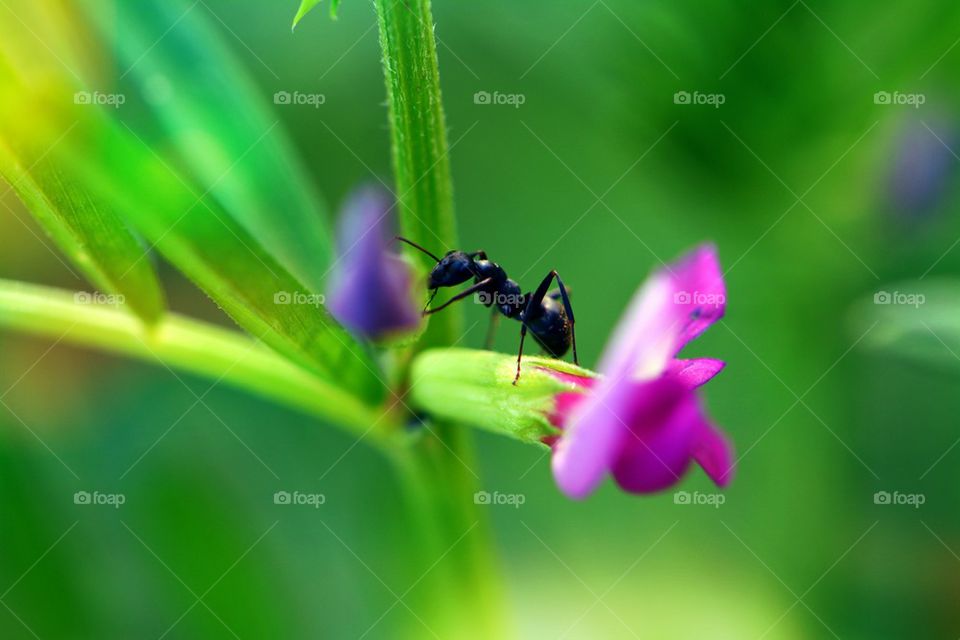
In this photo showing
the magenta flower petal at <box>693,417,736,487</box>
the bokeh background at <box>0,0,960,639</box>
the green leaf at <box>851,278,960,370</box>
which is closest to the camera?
the magenta flower petal at <box>693,417,736,487</box>

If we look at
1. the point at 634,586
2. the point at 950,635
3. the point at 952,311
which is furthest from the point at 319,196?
the point at 950,635

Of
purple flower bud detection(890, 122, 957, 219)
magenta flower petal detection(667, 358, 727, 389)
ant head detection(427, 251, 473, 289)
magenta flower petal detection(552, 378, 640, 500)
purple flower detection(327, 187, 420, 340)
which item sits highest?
purple flower bud detection(890, 122, 957, 219)

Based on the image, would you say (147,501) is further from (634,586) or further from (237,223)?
(634,586)

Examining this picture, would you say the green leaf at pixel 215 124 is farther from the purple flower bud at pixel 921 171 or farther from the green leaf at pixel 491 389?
the purple flower bud at pixel 921 171

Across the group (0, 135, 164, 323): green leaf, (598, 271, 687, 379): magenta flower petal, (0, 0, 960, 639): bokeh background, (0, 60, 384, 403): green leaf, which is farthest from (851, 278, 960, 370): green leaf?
(0, 135, 164, 323): green leaf

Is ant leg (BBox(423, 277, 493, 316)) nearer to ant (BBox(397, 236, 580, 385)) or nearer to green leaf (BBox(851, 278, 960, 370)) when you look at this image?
ant (BBox(397, 236, 580, 385))

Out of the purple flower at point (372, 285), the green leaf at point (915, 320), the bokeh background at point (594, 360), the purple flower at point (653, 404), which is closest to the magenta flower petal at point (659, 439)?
the purple flower at point (653, 404)

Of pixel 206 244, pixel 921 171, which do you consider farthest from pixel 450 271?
pixel 921 171

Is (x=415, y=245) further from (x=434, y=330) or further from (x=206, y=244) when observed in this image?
(x=206, y=244)
